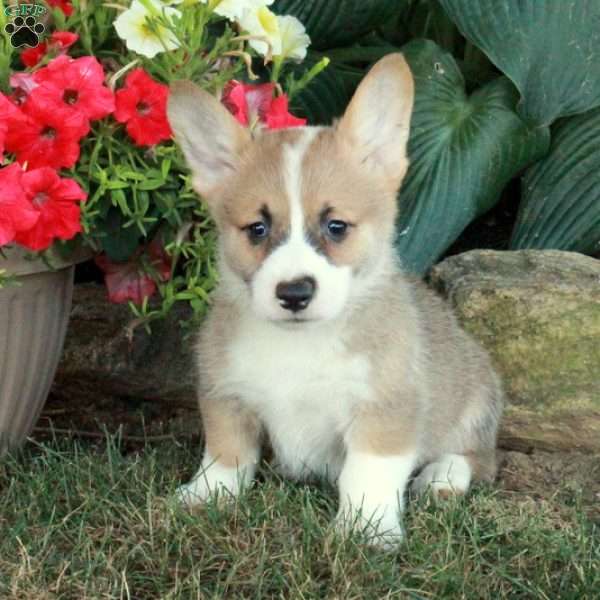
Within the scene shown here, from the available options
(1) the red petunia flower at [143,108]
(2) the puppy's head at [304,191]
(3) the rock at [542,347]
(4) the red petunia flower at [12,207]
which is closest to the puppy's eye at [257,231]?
(2) the puppy's head at [304,191]

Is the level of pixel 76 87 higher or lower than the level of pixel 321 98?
higher

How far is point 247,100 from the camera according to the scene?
12.0 feet

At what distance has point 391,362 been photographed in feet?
10.6

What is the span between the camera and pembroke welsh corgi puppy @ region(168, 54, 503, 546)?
119 inches

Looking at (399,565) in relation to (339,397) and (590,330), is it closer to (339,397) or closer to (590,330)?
(339,397)

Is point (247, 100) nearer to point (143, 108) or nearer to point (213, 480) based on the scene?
point (143, 108)

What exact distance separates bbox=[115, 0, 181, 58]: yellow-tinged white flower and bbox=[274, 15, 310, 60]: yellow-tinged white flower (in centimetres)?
41

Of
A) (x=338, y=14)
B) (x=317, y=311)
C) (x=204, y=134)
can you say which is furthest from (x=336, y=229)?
(x=338, y=14)

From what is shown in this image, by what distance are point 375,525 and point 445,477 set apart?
47 cm

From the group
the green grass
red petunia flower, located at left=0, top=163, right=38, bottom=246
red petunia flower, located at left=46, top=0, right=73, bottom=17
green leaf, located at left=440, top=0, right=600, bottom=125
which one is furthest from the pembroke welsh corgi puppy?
green leaf, located at left=440, top=0, right=600, bottom=125

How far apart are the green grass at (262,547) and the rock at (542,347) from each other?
46 centimetres

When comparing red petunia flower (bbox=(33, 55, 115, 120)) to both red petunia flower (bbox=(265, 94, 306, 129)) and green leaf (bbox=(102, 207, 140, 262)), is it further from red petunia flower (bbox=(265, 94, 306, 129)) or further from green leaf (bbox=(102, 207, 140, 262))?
red petunia flower (bbox=(265, 94, 306, 129))

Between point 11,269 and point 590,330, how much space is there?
1.80 m

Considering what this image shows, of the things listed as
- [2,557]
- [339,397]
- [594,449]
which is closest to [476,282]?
[594,449]
